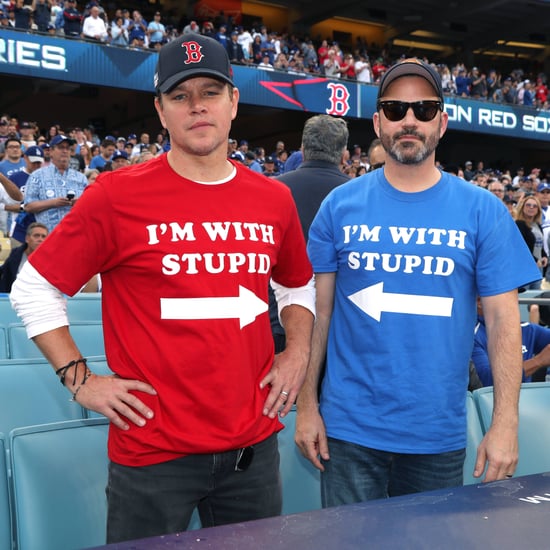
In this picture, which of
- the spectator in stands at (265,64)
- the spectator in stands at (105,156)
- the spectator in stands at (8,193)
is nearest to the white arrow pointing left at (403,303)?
the spectator in stands at (8,193)

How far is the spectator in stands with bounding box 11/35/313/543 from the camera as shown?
4.75 ft

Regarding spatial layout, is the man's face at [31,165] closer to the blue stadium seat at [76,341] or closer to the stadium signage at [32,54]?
the blue stadium seat at [76,341]

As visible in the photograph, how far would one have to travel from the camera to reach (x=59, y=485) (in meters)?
1.68

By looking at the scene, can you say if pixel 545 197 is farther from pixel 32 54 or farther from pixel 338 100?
pixel 32 54

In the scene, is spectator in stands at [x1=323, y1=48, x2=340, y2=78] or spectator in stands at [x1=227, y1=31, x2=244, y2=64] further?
spectator in stands at [x1=323, y1=48, x2=340, y2=78]

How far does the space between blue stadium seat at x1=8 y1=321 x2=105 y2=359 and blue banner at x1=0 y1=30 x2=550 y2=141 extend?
39.1 feet

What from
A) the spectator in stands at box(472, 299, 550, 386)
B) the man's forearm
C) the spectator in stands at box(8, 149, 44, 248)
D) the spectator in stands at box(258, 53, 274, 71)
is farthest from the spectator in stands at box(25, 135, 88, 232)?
the spectator in stands at box(258, 53, 274, 71)

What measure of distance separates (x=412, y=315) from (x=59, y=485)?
911 mm

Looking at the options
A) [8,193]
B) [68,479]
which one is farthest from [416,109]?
[8,193]

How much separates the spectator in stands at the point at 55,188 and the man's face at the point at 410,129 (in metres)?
4.12

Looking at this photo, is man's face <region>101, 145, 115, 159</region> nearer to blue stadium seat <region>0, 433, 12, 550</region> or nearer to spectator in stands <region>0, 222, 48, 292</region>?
spectator in stands <region>0, 222, 48, 292</region>

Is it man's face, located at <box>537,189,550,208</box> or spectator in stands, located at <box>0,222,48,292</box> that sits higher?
man's face, located at <box>537,189,550,208</box>

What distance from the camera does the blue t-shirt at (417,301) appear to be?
65.8 inches

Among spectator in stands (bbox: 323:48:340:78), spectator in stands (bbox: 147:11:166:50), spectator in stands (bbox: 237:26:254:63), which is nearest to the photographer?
spectator in stands (bbox: 147:11:166:50)
